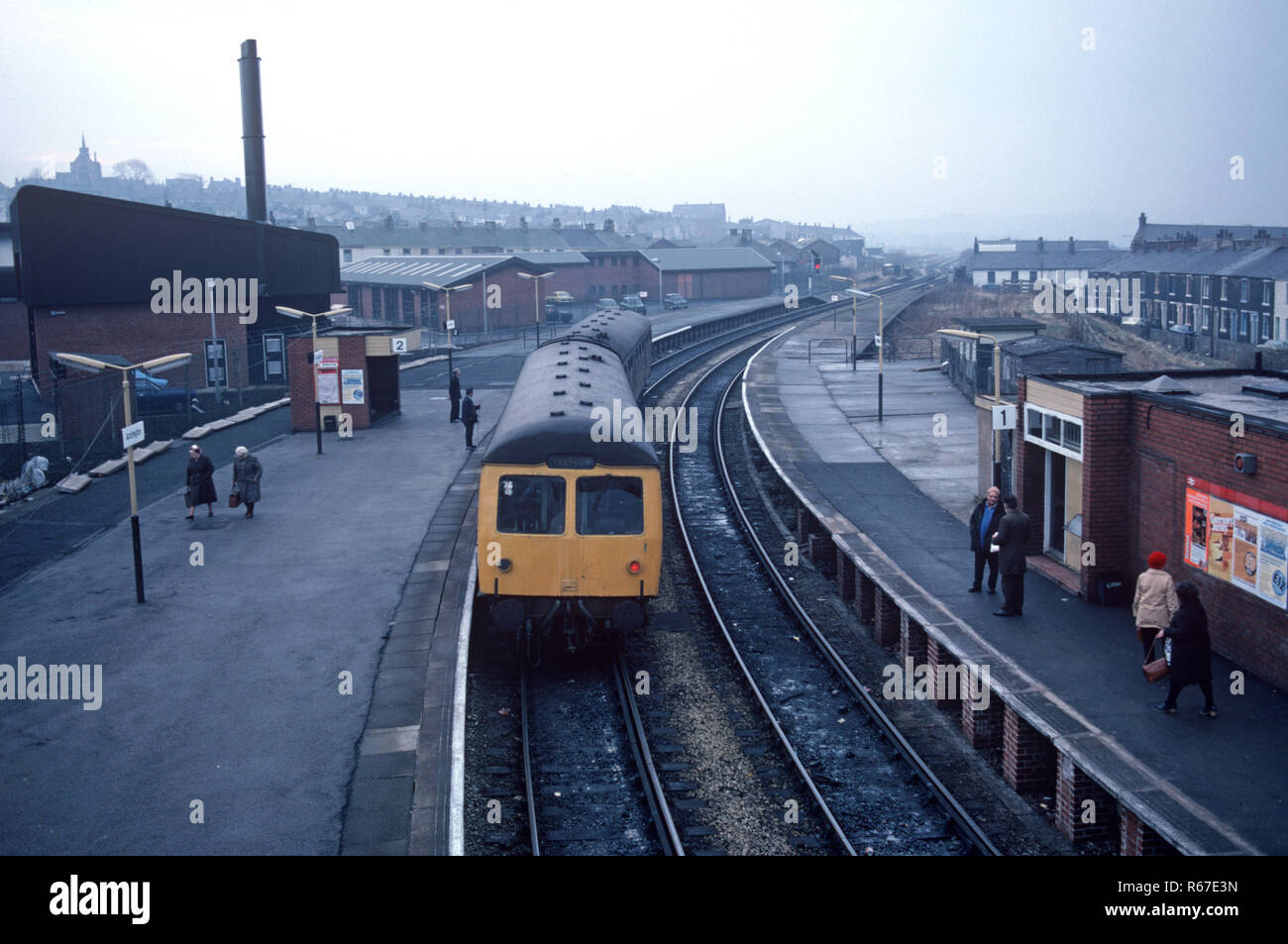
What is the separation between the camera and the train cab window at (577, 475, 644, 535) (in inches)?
486

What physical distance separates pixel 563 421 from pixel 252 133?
42825 millimetres

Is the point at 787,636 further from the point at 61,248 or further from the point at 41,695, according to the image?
the point at 61,248

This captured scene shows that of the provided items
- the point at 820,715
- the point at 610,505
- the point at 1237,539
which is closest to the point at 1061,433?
the point at 1237,539

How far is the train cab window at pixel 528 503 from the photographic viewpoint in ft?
40.5

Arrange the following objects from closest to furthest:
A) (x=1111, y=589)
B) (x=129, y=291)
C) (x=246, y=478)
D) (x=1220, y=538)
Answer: (x=1220, y=538) → (x=1111, y=589) → (x=246, y=478) → (x=129, y=291)

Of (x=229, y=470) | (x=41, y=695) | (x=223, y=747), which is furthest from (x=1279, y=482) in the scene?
(x=229, y=470)

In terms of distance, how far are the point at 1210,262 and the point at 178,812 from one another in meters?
68.8

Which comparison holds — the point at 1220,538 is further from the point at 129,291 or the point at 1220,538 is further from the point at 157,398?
the point at 129,291

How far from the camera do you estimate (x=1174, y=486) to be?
1230 centimetres

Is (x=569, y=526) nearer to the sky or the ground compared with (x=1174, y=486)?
nearer to the ground
